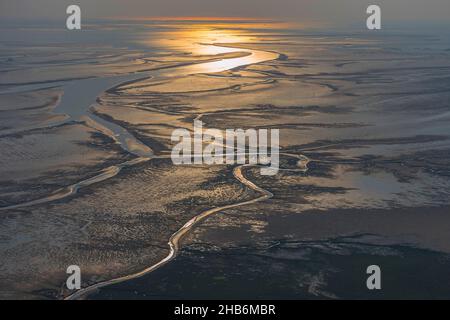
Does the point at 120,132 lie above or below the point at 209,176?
above

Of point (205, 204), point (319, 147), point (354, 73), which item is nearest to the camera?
point (205, 204)

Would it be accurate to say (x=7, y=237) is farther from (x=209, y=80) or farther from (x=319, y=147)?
(x=209, y=80)

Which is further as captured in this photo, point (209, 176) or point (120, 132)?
point (120, 132)

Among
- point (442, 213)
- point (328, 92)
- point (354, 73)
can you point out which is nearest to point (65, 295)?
point (442, 213)

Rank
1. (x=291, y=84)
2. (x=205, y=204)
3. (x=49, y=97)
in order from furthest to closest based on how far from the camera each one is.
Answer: (x=291, y=84), (x=49, y=97), (x=205, y=204)

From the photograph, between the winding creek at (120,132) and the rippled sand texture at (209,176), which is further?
the winding creek at (120,132)

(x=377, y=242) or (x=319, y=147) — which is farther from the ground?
(x=319, y=147)

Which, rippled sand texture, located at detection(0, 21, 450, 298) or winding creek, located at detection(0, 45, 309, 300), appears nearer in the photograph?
rippled sand texture, located at detection(0, 21, 450, 298)
